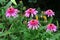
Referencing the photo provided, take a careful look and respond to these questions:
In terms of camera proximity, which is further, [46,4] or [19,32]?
[46,4]

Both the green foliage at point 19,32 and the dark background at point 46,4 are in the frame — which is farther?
the dark background at point 46,4

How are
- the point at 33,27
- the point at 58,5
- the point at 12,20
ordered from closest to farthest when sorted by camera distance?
the point at 33,27
the point at 12,20
the point at 58,5

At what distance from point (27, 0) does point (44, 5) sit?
0.29m

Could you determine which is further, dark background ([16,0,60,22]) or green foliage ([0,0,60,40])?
dark background ([16,0,60,22])

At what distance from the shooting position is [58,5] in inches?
160

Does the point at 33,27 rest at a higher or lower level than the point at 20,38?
higher

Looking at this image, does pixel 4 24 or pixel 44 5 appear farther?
pixel 44 5

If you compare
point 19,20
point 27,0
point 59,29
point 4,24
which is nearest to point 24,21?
point 19,20

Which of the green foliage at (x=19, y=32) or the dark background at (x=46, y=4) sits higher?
the green foliage at (x=19, y=32)

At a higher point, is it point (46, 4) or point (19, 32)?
point (19, 32)

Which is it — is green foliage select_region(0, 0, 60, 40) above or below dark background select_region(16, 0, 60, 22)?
above

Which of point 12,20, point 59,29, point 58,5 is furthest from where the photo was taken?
point 58,5

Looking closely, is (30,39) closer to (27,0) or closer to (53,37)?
(53,37)

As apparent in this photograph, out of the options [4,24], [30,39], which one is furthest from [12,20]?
[30,39]
